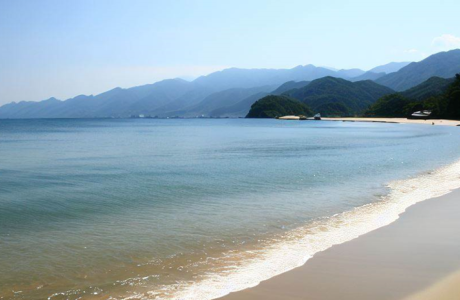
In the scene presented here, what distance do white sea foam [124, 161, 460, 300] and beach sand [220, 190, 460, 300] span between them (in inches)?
12.6

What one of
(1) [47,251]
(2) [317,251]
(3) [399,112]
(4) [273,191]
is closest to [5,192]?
(1) [47,251]

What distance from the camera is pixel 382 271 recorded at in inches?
297

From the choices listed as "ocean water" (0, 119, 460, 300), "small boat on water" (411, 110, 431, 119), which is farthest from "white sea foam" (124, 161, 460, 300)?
"small boat on water" (411, 110, 431, 119)

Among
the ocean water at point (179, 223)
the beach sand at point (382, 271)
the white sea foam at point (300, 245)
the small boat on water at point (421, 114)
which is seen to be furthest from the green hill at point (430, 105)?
the beach sand at point (382, 271)

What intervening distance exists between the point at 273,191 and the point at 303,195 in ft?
5.46

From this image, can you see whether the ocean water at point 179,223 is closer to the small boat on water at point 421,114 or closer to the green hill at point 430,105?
the green hill at point 430,105

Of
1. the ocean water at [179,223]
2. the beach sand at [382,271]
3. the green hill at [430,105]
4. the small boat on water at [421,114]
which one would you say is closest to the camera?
the beach sand at [382,271]

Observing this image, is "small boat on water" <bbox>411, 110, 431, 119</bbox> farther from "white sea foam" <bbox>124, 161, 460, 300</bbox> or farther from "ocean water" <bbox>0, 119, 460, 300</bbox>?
"white sea foam" <bbox>124, 161, 460, 300</bbox>

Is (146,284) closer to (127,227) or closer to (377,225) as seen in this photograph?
(127,227)

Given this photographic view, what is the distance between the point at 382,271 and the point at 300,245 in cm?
250

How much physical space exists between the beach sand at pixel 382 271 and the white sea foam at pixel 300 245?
321 mm

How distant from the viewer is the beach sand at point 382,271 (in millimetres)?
6504

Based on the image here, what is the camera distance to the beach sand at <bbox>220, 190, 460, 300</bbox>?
650 cm

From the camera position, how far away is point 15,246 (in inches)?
404
